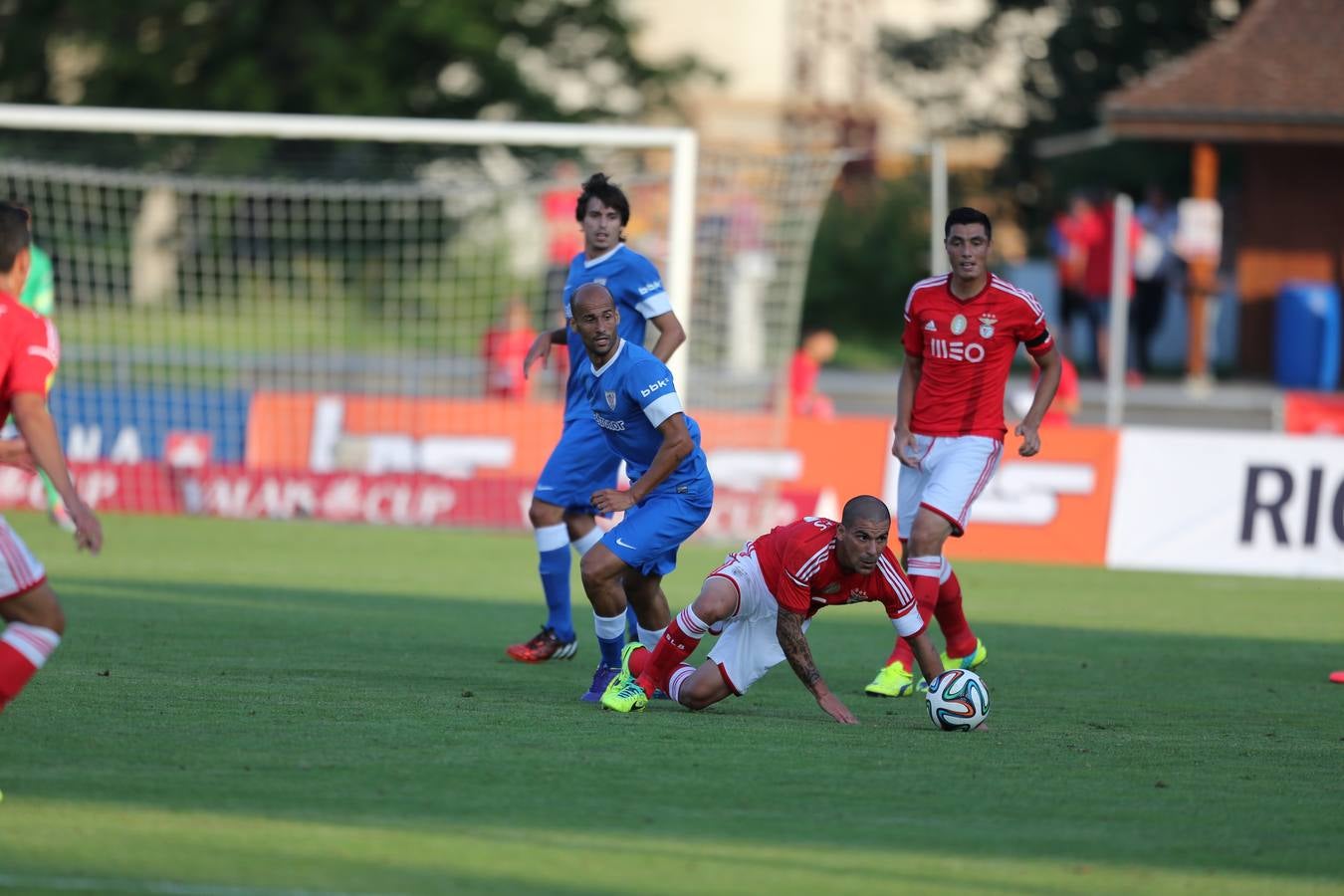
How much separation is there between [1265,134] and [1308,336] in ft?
9.11

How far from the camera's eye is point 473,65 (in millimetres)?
34469

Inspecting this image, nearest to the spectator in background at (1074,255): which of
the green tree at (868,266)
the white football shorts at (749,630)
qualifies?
the green tree at (868,266)

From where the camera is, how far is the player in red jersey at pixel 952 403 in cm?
912

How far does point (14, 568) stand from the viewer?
605 centimetres

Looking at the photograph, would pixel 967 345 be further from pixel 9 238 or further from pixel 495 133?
pixel 495 133

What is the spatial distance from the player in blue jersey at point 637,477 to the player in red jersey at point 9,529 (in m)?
2.31

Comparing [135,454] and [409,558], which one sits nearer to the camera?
[409,558]

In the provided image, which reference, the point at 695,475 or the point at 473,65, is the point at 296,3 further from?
the point at 695,475

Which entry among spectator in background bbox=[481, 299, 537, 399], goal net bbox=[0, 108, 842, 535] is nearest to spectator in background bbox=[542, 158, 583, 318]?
goal net bbox=[0, 108, 842, 535]

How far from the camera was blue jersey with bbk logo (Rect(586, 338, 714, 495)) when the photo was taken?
805cm

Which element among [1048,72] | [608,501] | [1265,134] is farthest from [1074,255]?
[608,501]

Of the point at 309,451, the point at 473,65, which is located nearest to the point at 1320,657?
the point at 309,451

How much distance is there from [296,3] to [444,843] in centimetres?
3020

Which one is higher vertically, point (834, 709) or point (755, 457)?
point (834, 709)
